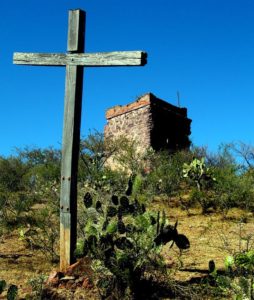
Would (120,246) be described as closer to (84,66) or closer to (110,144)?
(84,66)

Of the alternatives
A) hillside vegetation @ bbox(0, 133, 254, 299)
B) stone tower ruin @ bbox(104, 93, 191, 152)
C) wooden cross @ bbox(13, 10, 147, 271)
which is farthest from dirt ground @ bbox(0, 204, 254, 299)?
stone tower ruin @ bbox(104, 93, 191, 152)

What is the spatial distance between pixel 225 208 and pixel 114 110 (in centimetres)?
1101

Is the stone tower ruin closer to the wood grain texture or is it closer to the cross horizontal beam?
the cross horizontal beam

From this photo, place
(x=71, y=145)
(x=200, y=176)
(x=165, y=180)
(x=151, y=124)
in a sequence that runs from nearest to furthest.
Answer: (x=71, y=145) → (x=165, y=180) → (x=200, y=176) → (x=151, y=124)

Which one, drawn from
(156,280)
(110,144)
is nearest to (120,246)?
(156,280)

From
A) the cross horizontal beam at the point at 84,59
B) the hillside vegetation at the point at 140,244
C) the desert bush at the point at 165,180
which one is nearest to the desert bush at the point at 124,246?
the hillside vegetation at the point at 140,244

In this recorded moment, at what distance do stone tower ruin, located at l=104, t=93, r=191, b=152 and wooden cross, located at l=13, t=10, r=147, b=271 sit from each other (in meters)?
12.5

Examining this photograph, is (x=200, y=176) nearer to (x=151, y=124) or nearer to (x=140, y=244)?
(x=151, y=124)

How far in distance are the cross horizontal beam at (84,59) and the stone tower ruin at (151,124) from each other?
40.8ft

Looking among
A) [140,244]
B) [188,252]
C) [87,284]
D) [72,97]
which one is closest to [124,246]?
[140,244]

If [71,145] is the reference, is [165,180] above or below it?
above

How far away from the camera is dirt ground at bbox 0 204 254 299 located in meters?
5.66

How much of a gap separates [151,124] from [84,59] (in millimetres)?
13036

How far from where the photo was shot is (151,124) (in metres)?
18.6
